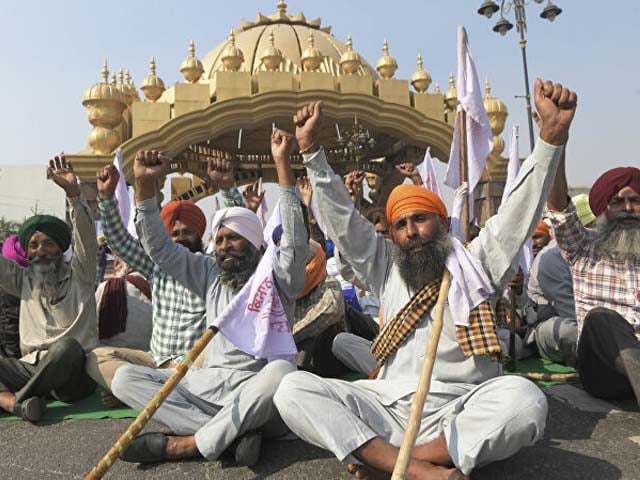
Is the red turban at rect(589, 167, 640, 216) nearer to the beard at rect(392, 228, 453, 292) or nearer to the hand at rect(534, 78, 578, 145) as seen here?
the hand at rect(534, 78, 578, 145)

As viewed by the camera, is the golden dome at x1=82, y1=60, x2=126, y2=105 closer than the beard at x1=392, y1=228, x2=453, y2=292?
No

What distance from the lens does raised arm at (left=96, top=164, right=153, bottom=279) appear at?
3336 mm

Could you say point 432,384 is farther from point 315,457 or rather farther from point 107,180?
point 107,180

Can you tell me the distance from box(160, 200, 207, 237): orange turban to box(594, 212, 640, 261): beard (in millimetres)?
2740

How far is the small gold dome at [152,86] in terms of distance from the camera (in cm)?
930

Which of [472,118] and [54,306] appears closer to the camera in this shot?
[54,306]

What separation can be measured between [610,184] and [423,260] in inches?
61.0

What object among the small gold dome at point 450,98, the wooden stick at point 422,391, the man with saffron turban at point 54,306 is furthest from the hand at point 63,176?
the small gold dome at point 450,98

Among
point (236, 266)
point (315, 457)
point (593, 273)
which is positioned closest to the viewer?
point (315, 457)

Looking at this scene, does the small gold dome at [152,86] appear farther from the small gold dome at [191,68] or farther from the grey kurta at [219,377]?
the grey kurta at [219,377]

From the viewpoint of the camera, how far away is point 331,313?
388 centimetres

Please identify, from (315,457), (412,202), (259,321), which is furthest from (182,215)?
(315,457)

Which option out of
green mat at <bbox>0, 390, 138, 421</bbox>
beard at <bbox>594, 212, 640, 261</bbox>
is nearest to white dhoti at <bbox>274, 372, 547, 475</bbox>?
beard at <bbox>594, 212, 640, 261</bbox>

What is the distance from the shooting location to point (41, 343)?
359cm
